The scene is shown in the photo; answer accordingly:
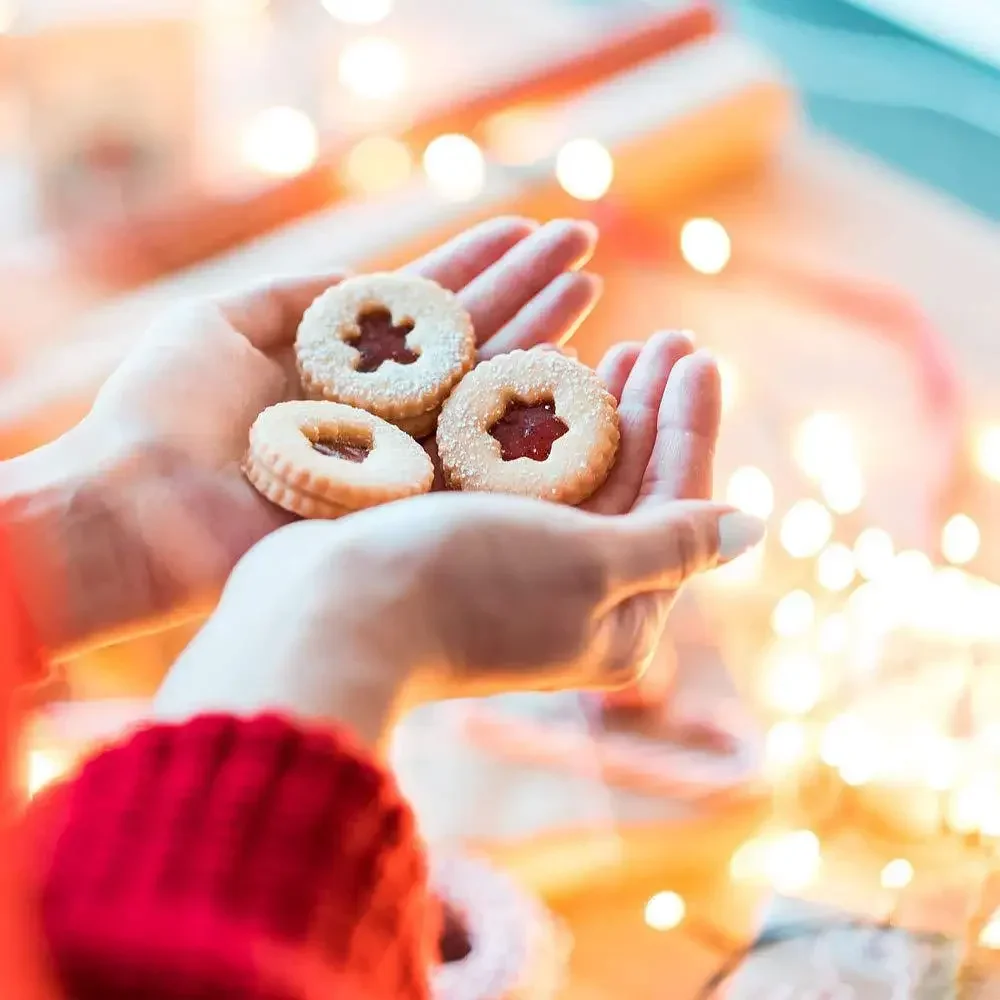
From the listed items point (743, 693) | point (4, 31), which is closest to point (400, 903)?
point (743, 693)

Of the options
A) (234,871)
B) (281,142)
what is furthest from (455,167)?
(234,871)

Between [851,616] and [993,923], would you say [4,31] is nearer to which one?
[851,616]

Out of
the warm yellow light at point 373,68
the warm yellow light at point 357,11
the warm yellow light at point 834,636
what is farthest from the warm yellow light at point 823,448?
the warm yellow light at point 357,11

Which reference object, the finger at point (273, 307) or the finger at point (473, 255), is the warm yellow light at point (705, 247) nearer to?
the finger at point (473, 255)

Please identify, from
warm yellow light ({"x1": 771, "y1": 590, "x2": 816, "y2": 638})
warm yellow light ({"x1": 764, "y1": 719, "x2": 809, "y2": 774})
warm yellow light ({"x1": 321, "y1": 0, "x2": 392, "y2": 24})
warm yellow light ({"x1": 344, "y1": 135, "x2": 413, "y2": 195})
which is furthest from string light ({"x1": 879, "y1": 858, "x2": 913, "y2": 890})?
warm yellow light ({"x1": 321, "y1": 0, "x2": 392, "y2": 24})

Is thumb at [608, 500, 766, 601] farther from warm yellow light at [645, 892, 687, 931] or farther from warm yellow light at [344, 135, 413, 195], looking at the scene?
warm yellow light at [344, 135, 413, 195]
